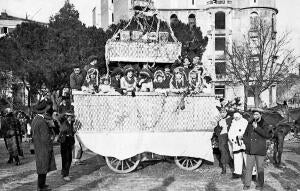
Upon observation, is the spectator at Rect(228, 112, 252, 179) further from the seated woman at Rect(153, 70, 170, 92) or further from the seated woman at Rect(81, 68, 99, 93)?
the seated woman at Rect(81, 68, 99, 93)

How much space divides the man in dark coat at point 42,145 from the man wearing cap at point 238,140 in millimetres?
4040

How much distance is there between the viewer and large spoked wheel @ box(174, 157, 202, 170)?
12.0 m

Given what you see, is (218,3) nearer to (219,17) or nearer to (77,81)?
(219,17)

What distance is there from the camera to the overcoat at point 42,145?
9135 millimetres

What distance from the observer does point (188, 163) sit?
1217 centimetres

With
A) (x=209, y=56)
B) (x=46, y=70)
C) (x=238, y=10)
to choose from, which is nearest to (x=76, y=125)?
(x=46, y=70)

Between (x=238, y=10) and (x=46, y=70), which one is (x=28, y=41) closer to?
(x=46, y=70)

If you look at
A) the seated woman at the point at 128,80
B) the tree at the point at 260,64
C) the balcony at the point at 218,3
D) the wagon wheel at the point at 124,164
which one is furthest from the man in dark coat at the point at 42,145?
the balcony at the point at 218,3

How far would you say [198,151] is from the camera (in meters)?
11.6

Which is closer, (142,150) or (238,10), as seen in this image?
(142,150)

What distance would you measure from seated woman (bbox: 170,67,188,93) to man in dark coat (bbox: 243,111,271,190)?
9.52 feet

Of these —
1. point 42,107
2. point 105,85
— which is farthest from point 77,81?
point 42,107

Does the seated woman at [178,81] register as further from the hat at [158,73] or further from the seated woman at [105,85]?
the seated woman at [105,85]

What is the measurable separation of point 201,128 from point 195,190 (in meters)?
2.69
